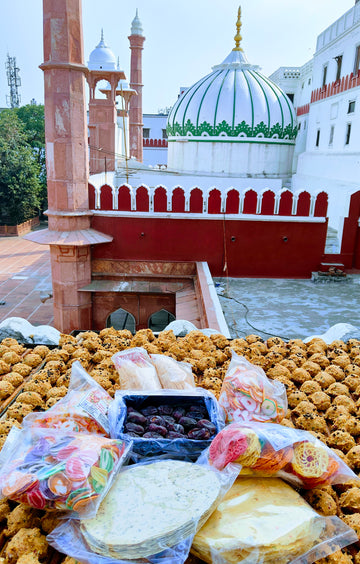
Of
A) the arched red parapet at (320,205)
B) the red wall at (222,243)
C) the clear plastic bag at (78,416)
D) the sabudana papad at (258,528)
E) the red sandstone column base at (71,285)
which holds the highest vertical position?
the arched red parapet at (320,205)

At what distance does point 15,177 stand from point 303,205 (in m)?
16.2

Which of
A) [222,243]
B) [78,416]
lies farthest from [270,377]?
[222,243]

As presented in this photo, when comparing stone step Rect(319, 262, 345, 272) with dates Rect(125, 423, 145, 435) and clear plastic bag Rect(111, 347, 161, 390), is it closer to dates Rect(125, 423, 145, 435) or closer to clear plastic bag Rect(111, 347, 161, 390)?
clear plastic bag Rect(111, 347, 161, 390)

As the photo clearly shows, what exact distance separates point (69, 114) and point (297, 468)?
24.1 ft

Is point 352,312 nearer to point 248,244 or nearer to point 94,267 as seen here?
point 248,244

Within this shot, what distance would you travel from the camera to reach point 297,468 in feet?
6.24

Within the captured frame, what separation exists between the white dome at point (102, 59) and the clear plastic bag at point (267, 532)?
16.0 meters

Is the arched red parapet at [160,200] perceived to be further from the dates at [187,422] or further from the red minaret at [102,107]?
the red minaret at [102,107]

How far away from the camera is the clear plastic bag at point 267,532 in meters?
1.56

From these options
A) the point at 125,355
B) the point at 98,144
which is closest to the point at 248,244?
the point at 125,355

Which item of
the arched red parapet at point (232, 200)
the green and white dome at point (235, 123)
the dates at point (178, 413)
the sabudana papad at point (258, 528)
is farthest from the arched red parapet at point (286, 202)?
the sabudana papad at point (258, 528)

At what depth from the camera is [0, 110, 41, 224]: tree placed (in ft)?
67.9

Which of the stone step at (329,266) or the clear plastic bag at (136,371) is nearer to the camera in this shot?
the clear plastic bag at (136,371)

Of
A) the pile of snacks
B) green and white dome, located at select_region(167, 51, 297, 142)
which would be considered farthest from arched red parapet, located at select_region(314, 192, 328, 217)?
the pile of snacks
